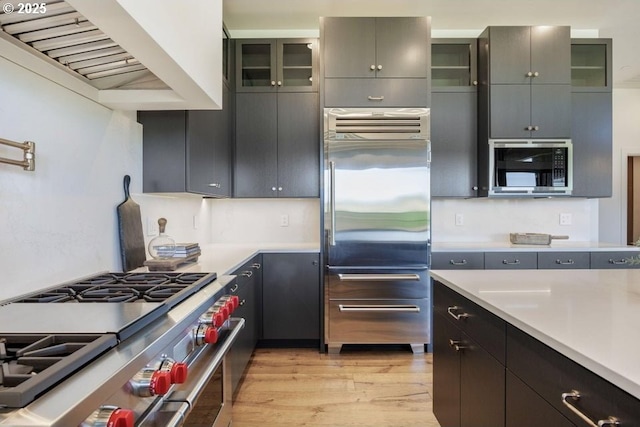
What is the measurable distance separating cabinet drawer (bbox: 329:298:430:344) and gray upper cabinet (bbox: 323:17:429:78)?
1.81m

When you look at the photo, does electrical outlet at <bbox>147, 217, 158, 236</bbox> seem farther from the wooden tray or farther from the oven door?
the oven door

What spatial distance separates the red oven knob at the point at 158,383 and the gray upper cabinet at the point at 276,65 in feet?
9.02

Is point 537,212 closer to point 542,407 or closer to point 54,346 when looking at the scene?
point 542,407

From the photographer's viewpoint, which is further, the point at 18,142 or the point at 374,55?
the point at 374,55

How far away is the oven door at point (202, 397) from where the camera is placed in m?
0.89

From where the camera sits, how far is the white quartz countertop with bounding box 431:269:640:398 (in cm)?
75

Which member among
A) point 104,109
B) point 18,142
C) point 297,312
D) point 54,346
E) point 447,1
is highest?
point 447,1

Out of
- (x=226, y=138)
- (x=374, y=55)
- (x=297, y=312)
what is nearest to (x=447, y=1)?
A: (x=374, y=55)

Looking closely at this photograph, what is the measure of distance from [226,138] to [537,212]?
3000 mm

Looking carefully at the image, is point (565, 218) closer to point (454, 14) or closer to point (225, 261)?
point (454, 14)

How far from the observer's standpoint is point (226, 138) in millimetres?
2992

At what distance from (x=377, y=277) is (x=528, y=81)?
81.8 inches

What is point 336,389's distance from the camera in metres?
2.34

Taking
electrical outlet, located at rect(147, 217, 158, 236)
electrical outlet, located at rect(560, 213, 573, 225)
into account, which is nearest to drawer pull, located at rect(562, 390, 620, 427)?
Result: electrical outlet, located at rect(147, 217, 158, 236)
